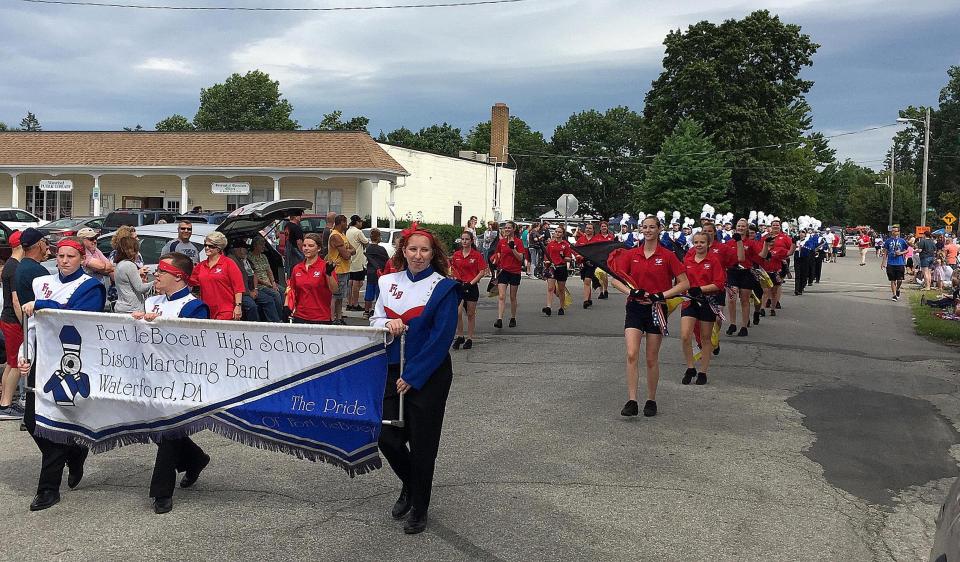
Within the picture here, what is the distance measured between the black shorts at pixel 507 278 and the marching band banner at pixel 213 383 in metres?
10.3

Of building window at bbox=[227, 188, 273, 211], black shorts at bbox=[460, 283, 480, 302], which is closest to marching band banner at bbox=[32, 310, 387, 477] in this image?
black shorts at bbox=[460, 283, 480, 302]

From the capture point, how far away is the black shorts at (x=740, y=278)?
1534cm

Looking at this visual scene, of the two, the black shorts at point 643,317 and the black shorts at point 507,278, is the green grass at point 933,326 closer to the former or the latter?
the black shorts at point 507,278

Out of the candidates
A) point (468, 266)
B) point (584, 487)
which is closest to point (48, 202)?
point (468, 266)

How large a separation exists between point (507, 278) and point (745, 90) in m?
44.5

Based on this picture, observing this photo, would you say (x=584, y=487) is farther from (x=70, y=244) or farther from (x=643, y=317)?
(x=70, y=244)

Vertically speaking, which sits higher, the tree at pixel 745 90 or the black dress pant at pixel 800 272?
the tree at pixel 745 90

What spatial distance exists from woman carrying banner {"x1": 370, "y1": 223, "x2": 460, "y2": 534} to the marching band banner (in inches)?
3.8

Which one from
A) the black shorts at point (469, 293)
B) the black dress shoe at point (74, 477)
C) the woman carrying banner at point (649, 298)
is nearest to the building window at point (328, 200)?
the black shorts at point (469, 293)

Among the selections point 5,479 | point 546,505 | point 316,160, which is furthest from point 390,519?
point 316,160

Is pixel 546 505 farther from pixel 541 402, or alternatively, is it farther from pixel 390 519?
pixel 541 402

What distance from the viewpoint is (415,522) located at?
17.3ft

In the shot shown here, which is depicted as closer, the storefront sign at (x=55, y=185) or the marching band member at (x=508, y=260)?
the marching band member at (x=508, y=260)

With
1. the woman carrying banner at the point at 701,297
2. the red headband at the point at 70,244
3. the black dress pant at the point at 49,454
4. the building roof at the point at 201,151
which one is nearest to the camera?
the black dress pant at the point at 49,454
